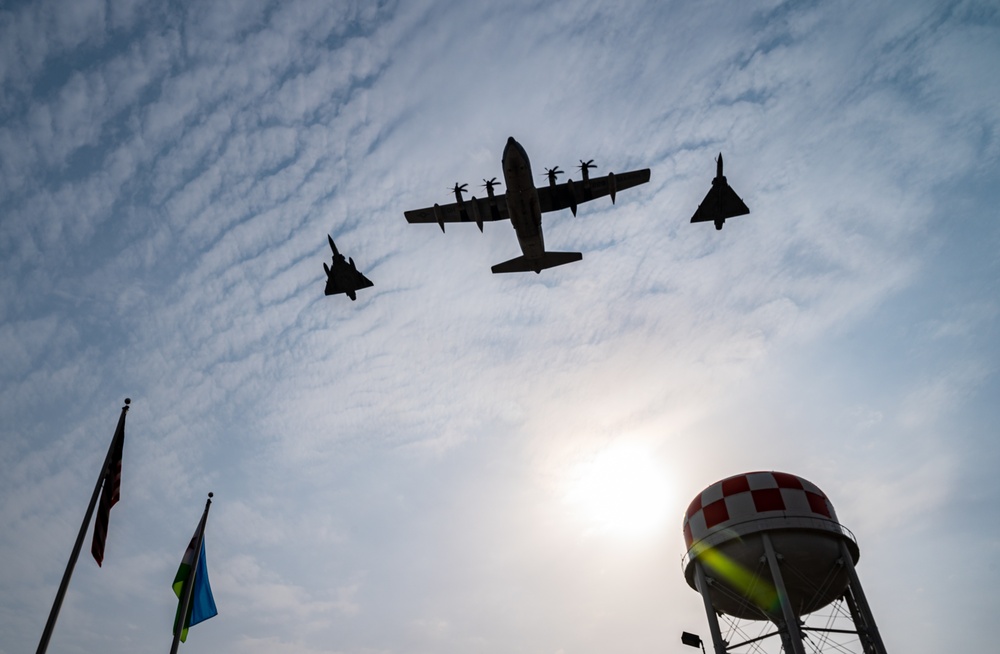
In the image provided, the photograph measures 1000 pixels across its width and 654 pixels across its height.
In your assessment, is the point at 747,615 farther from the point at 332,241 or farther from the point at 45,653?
the point at 332,241

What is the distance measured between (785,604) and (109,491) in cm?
2301

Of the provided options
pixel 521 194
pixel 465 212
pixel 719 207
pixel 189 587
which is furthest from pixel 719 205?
pixel 189 587

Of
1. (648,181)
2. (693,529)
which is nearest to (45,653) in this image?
(693,529)

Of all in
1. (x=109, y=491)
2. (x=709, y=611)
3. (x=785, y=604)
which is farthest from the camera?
(x=709, y=611)

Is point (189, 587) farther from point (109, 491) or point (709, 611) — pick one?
point (709, 611)

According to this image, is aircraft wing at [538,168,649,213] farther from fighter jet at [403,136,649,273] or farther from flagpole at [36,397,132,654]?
flagpole at [36,397,132,654]

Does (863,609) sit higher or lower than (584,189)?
lower

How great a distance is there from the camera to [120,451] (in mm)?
16641

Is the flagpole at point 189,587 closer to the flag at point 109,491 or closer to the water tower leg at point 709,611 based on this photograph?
the flag at point 109,491

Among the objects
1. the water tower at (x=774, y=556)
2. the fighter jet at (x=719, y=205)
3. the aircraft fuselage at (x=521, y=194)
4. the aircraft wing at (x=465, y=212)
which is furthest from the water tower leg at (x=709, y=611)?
the aircraft wing at (x=465, y=212)

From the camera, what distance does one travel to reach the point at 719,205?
33.0 m

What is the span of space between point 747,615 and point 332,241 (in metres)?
28.5

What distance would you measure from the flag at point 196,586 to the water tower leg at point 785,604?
68.2 ft

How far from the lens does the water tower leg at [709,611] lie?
24.5 m
